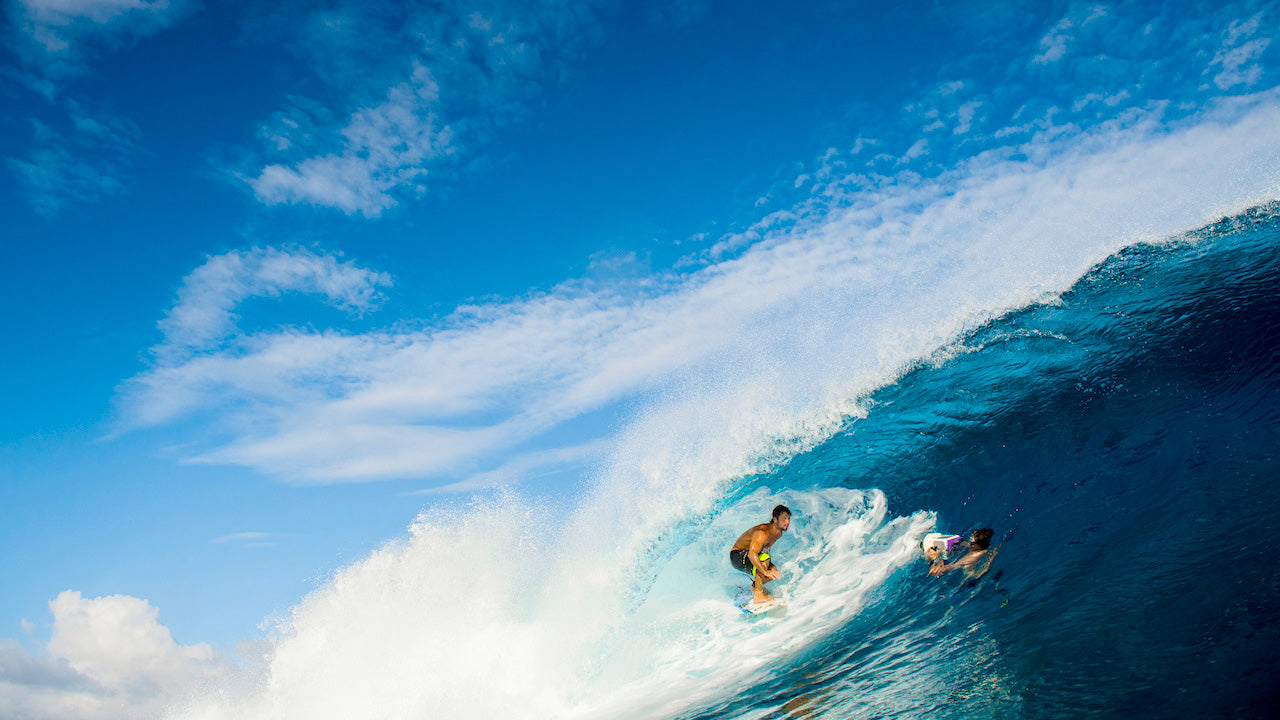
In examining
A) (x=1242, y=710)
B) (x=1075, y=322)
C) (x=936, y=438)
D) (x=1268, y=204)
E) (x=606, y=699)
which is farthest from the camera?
(x=1268, y=204)

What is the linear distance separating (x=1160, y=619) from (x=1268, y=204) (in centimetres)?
1396

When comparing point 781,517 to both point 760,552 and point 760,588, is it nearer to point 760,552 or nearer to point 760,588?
point 760,552

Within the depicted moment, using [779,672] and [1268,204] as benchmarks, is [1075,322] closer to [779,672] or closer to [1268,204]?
[1268,204]

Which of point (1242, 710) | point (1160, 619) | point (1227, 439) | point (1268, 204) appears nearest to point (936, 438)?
point (1227, 439)

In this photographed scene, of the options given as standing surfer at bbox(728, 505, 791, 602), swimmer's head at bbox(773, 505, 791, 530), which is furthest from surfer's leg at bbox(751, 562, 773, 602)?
swimmer's head at bbox(773, 505, 791, 530)

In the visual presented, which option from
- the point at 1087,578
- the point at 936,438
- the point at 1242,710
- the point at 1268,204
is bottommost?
the point at 1242,710

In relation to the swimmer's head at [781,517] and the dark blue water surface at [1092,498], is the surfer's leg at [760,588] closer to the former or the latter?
the swimmer's head at [781,517]

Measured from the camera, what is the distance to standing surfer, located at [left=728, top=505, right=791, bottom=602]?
820 cm

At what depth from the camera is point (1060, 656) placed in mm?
4598

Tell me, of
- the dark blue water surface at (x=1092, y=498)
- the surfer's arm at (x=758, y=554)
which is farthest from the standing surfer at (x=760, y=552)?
the dark blue water surface at (x=1092, y=498)

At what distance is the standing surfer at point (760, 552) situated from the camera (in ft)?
26.9

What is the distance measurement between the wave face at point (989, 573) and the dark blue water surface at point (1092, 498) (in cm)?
3

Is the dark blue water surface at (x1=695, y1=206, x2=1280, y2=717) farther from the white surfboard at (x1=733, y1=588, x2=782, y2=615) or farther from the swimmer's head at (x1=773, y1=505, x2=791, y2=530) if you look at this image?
the white surfboard at (x1=733, y1=588, x2=782, y2=615)

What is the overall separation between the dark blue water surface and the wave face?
1.1 inches
